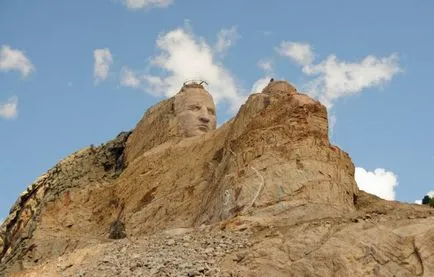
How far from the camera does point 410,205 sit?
22.5m

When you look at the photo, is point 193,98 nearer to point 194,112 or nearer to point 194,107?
point 194,107

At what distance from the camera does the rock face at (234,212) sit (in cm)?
1742

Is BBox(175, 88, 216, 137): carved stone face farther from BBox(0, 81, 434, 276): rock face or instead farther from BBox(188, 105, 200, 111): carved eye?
BBox(0, 81, 434, 276): rock face

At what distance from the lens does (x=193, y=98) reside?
30.0 metres

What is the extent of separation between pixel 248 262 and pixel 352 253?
2.34m

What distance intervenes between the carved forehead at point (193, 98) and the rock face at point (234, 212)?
19.4 inches

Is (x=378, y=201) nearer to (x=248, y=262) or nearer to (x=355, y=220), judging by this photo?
(x=355, y=220)

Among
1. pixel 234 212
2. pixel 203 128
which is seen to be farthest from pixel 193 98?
pixel 234 212

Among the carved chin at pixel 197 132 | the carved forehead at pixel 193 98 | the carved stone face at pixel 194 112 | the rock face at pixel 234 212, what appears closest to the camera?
the rock face at pixel 234 212

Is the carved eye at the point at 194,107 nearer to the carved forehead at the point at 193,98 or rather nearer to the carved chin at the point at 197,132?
the carved forehead at the point at 193,98

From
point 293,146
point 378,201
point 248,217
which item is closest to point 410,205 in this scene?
point 378,201

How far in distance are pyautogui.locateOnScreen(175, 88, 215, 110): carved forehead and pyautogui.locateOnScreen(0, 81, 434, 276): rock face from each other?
492mm

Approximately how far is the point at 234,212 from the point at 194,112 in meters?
9.44

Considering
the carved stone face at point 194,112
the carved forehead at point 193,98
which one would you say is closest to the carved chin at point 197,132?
the carved stone face at point 194,112
